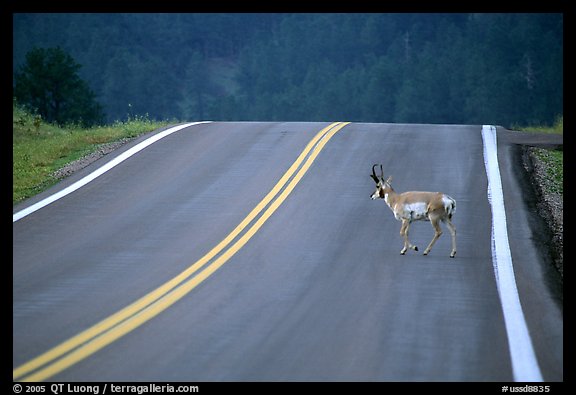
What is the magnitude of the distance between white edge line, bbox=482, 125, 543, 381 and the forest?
77614 mm

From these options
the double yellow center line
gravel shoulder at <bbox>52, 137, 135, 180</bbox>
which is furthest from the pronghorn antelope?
gravel shoulder at <bbox>52, 137, 135, 180</bbox>

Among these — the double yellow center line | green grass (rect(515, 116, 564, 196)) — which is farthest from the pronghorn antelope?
green grass (rect(515, 116, 564, 196))

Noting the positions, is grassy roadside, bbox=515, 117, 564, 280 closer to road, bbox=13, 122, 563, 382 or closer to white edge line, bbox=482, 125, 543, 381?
road, bbox=13, 122, 563, 382

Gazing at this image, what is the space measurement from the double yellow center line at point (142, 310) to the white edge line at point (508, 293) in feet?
13.4

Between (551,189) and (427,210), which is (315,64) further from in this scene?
(427,210)

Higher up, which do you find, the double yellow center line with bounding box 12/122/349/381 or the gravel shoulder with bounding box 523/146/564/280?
the gravel shoulder with bounding box 523/146/564/280

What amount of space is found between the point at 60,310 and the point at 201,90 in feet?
432

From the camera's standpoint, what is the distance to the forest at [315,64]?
108m

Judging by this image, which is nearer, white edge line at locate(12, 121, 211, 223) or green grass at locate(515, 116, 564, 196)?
white edge line at locate(12, 121, 211, 223)

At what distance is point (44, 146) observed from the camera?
24.8 m

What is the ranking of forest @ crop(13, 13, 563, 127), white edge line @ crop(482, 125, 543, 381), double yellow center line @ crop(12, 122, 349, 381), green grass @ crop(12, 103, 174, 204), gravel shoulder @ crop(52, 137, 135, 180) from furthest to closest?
forest @ crop(13, 13, 563, 127), gravel shoulder @ crop(52, 137, 135, 180), green grass @ crop(12, 103, 174, 204), white edge line @ crop(482, 125, 543, 381), double yellow center line @ crop(12, 122, 349, 381)

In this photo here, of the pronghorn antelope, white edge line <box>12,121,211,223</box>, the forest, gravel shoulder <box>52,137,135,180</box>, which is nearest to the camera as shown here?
the pronghorn antelope

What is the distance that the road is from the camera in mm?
9812

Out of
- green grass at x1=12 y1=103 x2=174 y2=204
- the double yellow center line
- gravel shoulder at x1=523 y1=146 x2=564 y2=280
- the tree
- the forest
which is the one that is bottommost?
the double yellow center line
